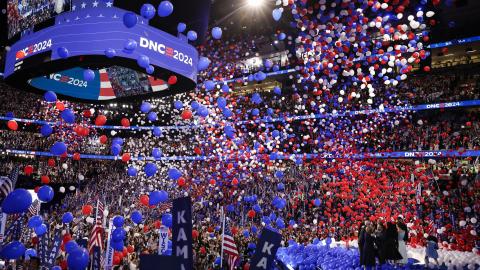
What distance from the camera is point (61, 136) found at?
30984 mm

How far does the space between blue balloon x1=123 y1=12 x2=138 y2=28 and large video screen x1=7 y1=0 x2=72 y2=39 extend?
1.14 m

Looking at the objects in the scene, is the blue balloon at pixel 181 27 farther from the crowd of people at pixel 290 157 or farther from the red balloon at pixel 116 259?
the red balloon at pixel 116 259

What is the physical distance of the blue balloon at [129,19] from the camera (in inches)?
277

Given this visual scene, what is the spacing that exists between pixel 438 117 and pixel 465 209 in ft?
42.8

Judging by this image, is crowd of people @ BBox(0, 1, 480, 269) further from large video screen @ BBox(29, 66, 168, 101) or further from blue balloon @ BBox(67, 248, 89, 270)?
blue balloon @ BBox(67, 248, 89, 270)

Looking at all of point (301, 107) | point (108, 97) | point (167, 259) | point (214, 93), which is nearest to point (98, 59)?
point (108, 97)

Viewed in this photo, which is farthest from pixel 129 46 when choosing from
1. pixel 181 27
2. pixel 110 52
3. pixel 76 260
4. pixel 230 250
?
pixel 230 250

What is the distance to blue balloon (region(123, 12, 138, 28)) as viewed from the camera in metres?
7.04

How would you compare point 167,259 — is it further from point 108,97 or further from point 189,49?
point 108,97

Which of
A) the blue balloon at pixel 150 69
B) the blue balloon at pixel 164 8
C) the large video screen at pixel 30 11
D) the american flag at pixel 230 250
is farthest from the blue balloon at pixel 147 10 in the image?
the american flag at pixel 230 250

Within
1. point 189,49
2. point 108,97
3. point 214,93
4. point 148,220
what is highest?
point 214,93

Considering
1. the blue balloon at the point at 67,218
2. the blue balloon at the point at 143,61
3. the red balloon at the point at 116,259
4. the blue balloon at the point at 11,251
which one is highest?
the blue balloon at the point at 143,61

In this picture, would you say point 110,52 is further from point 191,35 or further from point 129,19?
point 191,35

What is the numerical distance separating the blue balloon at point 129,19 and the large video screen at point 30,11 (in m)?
1.14
